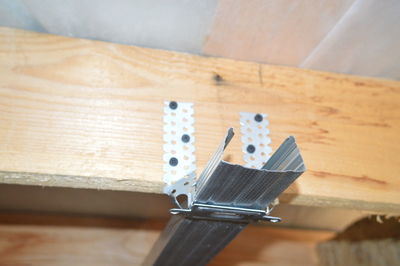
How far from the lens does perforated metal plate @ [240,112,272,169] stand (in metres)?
0.81

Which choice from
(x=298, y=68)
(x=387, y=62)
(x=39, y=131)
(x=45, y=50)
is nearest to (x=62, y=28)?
(x=45, y=50)

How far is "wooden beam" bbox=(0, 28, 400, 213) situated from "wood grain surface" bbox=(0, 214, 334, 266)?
2.33 ft

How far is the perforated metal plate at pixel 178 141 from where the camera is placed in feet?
2.46

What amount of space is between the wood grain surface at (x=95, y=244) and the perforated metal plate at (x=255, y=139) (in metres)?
0.76

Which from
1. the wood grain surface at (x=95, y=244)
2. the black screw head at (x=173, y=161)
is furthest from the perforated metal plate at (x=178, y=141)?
the wood grain surface at (x=95, y=244)

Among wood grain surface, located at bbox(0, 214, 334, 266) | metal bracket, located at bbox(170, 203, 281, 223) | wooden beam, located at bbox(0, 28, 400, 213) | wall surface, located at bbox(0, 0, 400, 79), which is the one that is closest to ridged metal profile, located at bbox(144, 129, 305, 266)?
metal bracket, located at bbox(170, 203, 281, 223)

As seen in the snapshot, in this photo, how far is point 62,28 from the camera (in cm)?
81

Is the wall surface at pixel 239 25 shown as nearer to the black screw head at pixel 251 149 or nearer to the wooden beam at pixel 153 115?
the wooden beam at pixel 153 115

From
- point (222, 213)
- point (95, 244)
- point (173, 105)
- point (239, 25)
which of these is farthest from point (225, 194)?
point (95, 244)

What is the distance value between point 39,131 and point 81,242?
759 mm

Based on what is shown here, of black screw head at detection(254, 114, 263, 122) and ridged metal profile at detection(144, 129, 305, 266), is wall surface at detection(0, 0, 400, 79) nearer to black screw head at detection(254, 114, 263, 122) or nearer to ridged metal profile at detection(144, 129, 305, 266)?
black screw head at detection(254, 114, 263, 122)

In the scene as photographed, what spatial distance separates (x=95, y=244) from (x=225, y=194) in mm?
894

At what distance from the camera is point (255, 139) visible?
83cm

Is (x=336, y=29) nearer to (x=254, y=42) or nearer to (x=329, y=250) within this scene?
(x=254, y=42)
